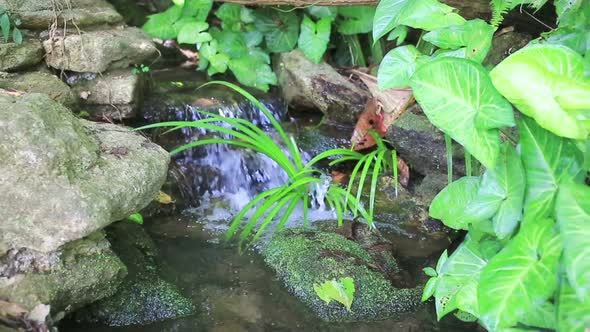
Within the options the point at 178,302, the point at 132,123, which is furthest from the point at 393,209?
the point at 132,123

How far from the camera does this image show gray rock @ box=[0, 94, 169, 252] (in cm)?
182

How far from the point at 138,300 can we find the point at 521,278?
144cm

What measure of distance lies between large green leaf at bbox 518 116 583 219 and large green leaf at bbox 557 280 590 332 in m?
0.19

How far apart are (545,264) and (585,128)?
12.9 inches

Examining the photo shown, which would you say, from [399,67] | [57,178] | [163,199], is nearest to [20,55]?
[163,199]

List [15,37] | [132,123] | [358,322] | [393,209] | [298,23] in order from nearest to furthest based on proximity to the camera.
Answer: [358,322], [15,37], [393,209], [132,123], [298,23]

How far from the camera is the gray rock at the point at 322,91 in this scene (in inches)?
143

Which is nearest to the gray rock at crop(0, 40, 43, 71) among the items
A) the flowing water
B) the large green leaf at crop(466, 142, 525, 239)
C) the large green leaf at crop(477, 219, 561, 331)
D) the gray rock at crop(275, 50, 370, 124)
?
the flowing water

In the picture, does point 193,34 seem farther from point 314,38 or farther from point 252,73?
point 314,38

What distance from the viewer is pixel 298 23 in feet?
12.9

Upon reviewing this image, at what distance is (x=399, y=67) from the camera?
1.83 meters

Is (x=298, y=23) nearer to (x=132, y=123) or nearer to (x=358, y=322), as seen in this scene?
(x=132, y=123)

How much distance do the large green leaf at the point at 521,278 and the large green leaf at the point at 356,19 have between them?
257 centimetres

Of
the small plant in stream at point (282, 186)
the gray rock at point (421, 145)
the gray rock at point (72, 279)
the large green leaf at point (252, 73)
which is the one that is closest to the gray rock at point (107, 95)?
the small plant in stream at point (282, 186)
